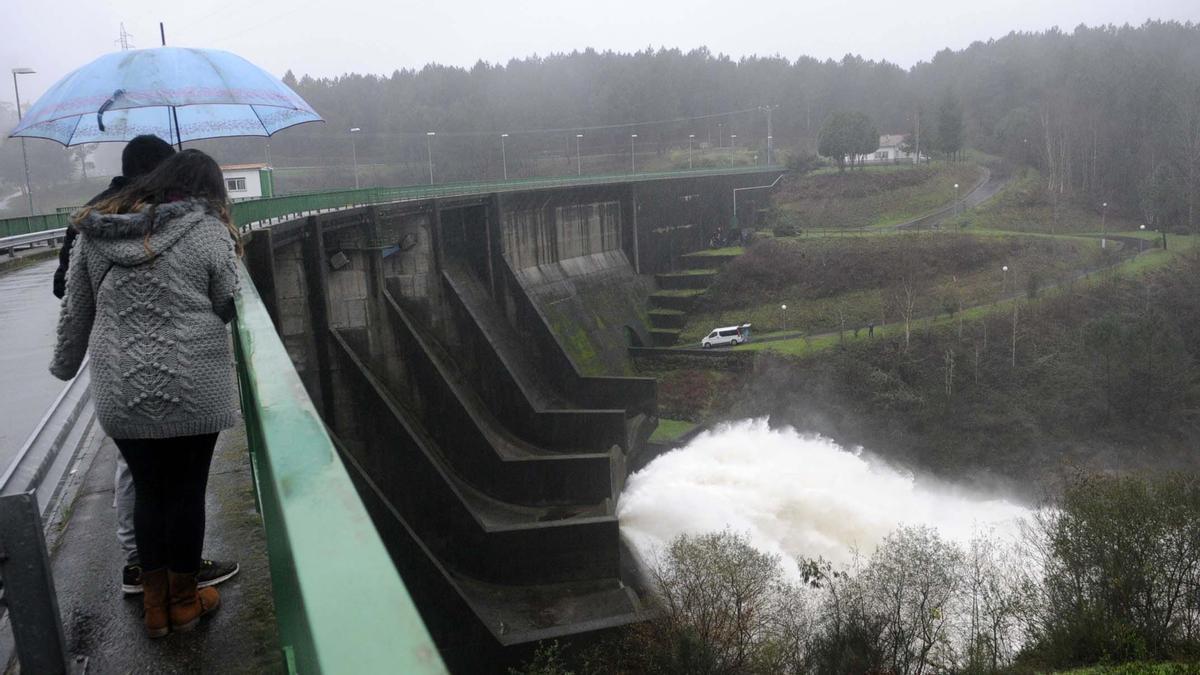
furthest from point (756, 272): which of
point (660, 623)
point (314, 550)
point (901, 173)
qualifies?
point (314, 550)

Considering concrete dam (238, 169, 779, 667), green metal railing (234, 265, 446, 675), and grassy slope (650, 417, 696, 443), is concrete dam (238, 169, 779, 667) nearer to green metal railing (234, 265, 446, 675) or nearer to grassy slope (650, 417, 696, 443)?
grassy slope (650, 417, 696, 443)

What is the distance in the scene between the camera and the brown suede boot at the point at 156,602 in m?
3.02

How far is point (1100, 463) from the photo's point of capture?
94.3 ft

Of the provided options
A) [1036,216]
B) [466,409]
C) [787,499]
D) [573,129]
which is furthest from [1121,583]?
[573,129]

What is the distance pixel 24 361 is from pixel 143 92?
6.21 ft

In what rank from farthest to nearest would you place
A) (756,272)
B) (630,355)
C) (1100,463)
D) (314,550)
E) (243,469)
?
1. (756,272)
2. (630,355)
3. (1100,463)
4. (243,469)
5. (314,550)

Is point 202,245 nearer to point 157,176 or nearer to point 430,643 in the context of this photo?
point 157,176

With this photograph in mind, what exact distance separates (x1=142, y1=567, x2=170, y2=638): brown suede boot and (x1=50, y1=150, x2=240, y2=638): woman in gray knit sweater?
5.4 inches

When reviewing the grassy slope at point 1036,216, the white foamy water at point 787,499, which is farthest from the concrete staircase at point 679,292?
the grassy slope at point 1036,216

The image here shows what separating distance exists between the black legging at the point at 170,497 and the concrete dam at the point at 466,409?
9.67 meters

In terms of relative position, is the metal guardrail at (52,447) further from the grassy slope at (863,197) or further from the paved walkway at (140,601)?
the grassy slope at (863,197)

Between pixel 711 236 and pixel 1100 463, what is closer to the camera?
pixel 1100 463

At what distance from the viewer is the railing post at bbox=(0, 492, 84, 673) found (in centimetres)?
236

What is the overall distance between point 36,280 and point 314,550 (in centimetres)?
1044
